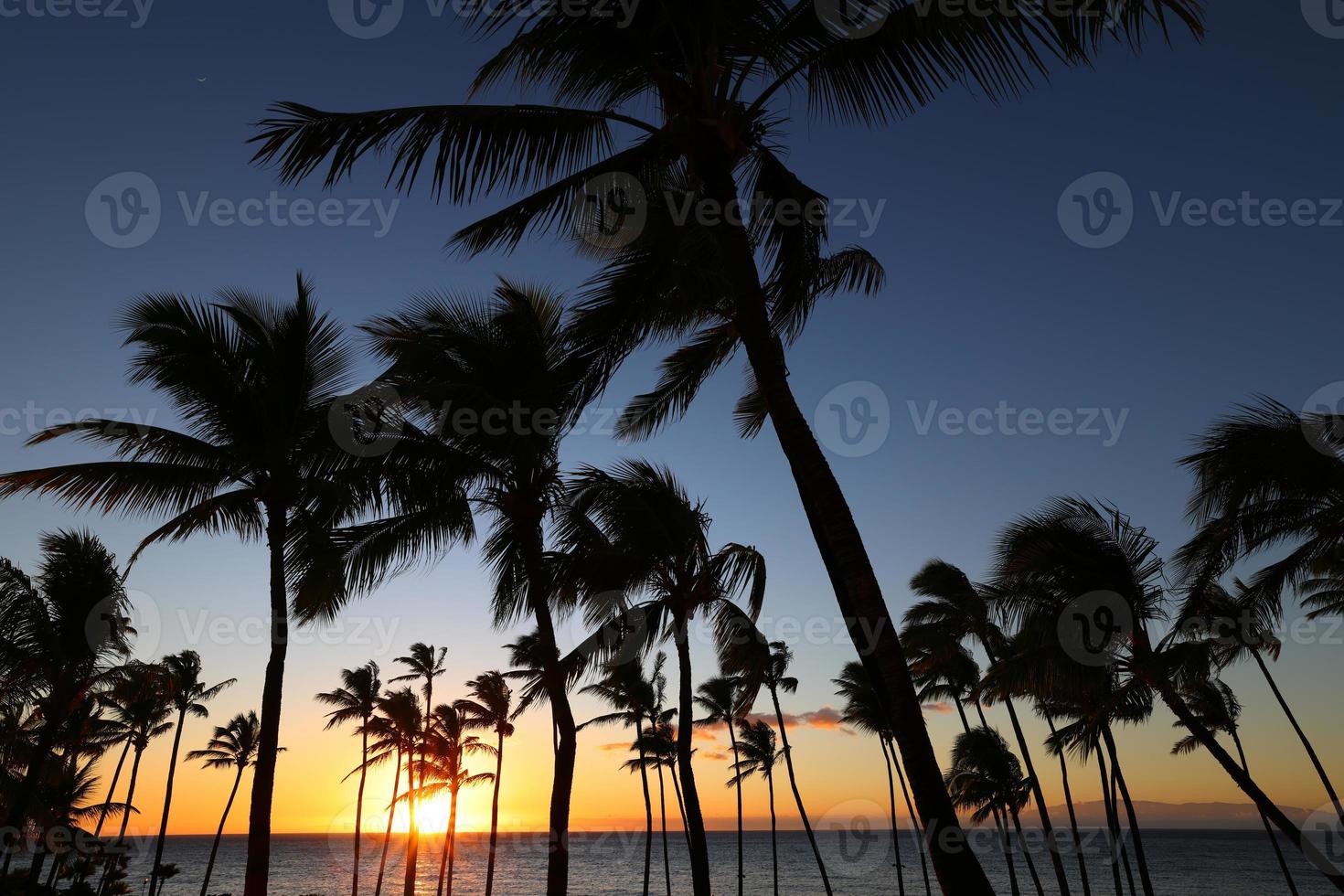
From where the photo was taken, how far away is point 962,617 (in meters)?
28.5

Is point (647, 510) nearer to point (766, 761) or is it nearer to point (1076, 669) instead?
point (1076, 669)

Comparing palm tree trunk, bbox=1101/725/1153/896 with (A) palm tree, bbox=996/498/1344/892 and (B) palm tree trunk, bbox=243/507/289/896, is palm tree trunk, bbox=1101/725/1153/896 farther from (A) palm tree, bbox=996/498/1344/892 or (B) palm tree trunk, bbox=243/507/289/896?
(B) palm tree trunk, bbox=243/507/289/896

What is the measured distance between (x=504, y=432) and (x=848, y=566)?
24.2 feet

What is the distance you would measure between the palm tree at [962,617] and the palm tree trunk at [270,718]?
73.9 ft

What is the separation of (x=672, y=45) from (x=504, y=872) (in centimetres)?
14530

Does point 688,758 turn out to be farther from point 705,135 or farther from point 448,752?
point 448,752

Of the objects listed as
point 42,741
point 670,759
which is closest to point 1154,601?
point 42,741

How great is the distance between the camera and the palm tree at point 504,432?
1196 centimetres

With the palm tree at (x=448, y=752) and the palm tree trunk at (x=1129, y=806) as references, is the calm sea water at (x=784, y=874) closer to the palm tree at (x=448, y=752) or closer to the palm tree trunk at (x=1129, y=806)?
the palm tree at (x=448, y=752)

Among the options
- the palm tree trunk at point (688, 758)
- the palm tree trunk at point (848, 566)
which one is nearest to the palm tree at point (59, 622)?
the palm tree trunk at point (688, 758)

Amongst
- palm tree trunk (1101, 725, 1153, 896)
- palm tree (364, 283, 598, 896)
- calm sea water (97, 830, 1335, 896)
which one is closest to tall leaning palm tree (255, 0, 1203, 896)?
palm tree (364, 283, 598, 896)

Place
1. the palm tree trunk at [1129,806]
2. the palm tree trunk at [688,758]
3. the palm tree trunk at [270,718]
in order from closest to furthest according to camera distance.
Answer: the palm tree trunk at [270,718]
the palm tree trunk at [688,758]
the palm tree trunk at [1129,806]

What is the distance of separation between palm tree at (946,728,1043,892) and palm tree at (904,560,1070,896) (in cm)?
228

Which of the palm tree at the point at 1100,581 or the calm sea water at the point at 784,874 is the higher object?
the palm tree at the point at 1100,581
